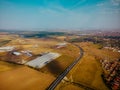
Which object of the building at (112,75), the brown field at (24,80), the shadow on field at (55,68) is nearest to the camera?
the brown field at (24,80)

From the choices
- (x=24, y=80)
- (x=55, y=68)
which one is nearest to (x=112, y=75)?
(x=55, y=68)

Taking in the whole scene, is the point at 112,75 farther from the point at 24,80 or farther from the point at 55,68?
the point at 24,80

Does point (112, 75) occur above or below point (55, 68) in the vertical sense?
below

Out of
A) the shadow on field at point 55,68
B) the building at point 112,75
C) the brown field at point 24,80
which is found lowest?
the building at point 112,75

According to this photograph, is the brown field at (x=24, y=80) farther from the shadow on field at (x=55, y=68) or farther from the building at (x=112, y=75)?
the building at (x=112, y=75)

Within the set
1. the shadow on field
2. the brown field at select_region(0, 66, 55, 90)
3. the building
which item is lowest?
the building

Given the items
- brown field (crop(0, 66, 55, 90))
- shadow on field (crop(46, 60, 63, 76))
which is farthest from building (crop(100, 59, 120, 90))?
brown field (crop(0, 66, 55, 90))

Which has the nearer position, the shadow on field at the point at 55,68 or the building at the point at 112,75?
the building at the point at 112,75

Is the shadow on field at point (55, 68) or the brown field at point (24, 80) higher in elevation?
the brown field at point (24, 80)

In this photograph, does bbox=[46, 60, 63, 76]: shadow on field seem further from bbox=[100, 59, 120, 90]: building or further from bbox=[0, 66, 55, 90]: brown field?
bbox=[100, 59, 120, 90]: building

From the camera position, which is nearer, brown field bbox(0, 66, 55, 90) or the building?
brown field bbox(0, 66, 55, 90)

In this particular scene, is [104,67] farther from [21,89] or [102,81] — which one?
[21,89]

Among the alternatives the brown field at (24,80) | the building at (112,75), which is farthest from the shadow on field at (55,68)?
the building at (112,75)
